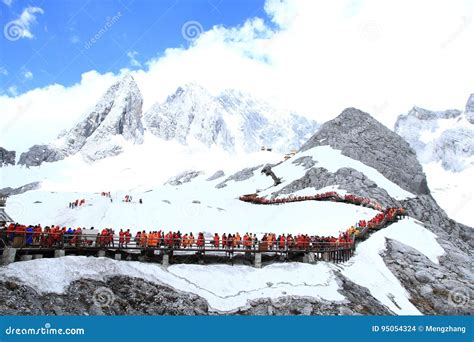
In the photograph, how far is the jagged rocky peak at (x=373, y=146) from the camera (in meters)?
91.8

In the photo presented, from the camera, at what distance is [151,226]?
46469 millimetres

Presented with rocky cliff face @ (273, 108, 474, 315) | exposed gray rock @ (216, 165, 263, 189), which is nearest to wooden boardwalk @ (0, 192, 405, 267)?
rocky cliff face @ (273, 108, 474, 315)

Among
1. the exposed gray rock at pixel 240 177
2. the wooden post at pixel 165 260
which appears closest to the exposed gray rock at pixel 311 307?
the wooden post at pixel 165 260

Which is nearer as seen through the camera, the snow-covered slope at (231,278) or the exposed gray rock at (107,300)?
the exposed gray rock at (107,300)

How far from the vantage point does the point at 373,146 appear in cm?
9912

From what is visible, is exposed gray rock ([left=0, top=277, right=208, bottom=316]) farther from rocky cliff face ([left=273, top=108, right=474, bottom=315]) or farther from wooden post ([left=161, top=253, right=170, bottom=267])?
rocky cliff face ([left=273, top=108, right=474, bottom=315])

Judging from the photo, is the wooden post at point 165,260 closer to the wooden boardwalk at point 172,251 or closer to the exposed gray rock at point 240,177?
the wooden boardwalk at point 172,251

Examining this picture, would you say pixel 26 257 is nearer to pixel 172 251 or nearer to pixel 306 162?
pixel 172 251

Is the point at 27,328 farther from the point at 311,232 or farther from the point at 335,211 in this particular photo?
the point at 335,211

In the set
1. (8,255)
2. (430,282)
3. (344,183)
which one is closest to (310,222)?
(430,282)

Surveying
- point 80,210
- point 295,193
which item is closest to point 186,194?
point 295,193

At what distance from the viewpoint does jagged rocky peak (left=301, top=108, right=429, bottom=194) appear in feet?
301

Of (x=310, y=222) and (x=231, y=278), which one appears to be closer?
(x=231, y=278)

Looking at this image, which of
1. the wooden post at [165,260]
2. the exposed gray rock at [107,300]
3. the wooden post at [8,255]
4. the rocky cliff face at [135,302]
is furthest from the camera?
the wooden post at [165,260]
